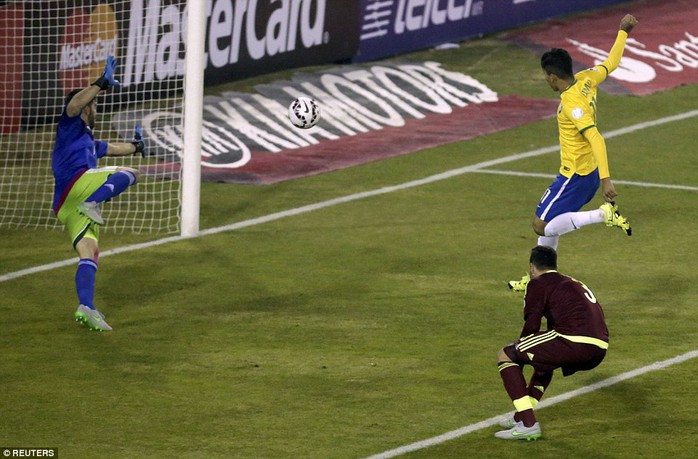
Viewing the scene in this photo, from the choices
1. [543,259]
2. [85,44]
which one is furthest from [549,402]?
[85,44]

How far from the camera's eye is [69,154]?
39.9 feet

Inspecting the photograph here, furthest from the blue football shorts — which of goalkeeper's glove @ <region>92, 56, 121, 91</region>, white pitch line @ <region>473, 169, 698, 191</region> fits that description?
white pitch line @ <region>473, 169, 698, 191</region>

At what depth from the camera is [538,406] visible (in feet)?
33.1

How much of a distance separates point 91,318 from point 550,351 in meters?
4.27

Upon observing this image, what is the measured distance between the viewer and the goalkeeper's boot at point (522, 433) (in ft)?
30.6

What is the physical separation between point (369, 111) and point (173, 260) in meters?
6.51

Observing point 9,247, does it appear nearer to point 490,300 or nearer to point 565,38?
point 490,300

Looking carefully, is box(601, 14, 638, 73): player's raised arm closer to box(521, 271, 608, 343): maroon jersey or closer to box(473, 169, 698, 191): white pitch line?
box(521, 271, 608, 343): maroon jersey

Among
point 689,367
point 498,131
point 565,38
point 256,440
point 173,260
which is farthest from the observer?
point 565,38

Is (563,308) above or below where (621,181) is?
above

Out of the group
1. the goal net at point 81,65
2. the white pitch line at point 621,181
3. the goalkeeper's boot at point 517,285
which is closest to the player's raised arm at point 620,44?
the goalkeeper's boot at point 517,285

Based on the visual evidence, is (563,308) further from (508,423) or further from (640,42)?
(640,42)

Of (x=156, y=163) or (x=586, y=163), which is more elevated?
(x=586, y=163)

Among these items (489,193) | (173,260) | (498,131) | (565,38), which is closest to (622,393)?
(173,260)
